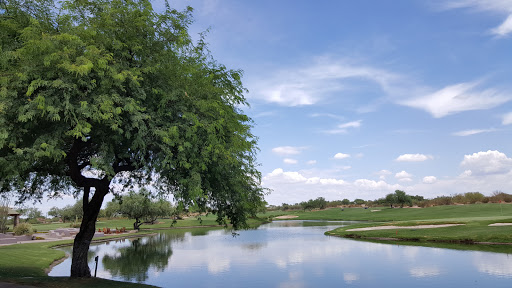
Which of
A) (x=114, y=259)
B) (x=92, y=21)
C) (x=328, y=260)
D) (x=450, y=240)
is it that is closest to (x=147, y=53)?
(x=92, y=21)

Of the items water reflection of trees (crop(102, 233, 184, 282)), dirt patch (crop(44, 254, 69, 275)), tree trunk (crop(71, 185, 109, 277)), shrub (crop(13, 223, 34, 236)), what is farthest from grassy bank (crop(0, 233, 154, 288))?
shrub (crop(13, 223, 34, 236))

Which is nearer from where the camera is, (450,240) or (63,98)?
(63,98)

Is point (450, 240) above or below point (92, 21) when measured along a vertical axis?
below

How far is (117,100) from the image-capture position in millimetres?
12531

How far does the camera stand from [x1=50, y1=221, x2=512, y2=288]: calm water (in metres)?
21.8

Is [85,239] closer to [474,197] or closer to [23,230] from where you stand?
[23,230]

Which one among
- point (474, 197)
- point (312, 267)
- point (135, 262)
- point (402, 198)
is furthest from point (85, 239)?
point (402, 198)

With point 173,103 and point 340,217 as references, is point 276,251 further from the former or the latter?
point 340,217

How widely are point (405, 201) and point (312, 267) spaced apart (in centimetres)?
8954

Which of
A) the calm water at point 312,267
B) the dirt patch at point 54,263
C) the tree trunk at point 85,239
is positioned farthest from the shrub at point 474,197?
the tree trunk at point 85,239

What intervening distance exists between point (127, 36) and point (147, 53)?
1041 millimetres

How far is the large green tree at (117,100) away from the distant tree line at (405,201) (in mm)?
82559

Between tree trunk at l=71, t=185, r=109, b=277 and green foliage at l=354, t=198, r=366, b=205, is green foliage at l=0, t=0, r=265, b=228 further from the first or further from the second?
green foliage at l=354, t=198, r=366, b=205

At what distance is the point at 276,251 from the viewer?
3622 centimetres
